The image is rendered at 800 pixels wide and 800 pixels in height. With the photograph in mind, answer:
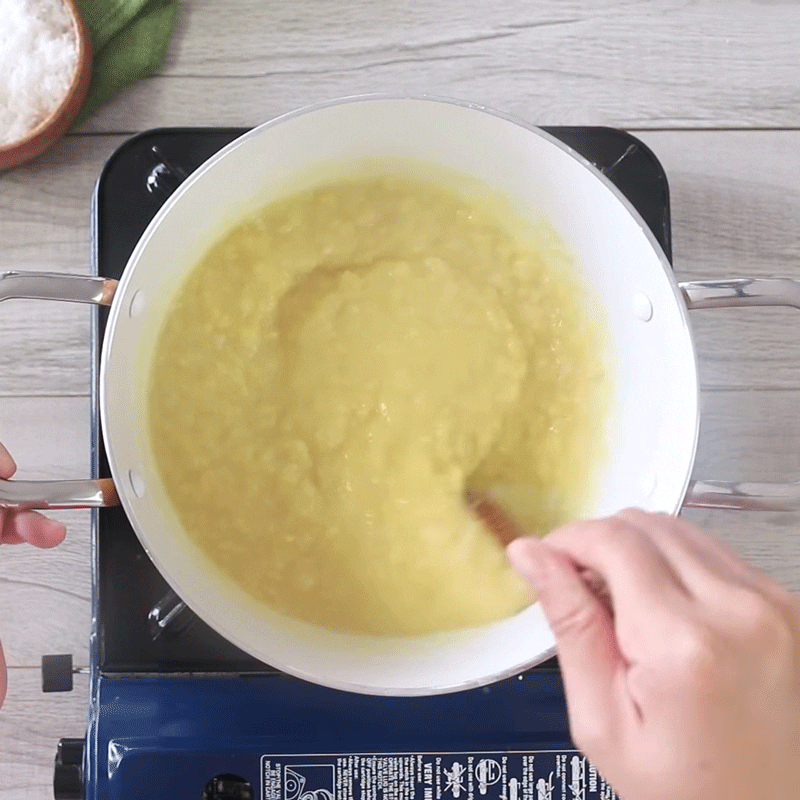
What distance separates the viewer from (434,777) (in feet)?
2.46

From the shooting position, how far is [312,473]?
2.64ft

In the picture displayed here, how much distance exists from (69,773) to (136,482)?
281 mm

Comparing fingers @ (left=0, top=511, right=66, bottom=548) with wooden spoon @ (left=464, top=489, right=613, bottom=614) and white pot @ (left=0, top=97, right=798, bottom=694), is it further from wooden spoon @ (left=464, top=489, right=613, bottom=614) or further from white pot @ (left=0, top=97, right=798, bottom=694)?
wooden spoon @ (left=464, top=489, right=613, bottom=614)

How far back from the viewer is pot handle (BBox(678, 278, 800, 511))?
2.18 ft

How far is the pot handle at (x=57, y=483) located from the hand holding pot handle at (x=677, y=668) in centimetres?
36

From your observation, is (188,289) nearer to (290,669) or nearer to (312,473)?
(312,473)

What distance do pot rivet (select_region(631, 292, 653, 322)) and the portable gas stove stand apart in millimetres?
327

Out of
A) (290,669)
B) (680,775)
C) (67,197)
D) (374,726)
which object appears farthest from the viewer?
(67,197)

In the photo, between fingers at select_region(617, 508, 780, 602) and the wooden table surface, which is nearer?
fingers at select_region(617, 508, 780, 602)

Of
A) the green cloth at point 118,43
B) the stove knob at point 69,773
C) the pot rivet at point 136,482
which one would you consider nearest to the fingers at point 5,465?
the pot rivet at point 136,482

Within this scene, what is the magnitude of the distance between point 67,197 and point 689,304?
2.06 ft

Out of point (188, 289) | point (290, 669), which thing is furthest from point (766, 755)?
point (188, 289)

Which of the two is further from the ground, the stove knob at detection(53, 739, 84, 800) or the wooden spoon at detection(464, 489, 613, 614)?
the wooden spoon at detection(464, 489, 613, 614)

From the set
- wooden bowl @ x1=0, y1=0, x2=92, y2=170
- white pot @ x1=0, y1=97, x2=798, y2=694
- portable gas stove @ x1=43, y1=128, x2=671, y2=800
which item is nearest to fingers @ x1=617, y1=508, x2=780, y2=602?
white pot @ x1=0, y1=97, x2=798, y2=694
